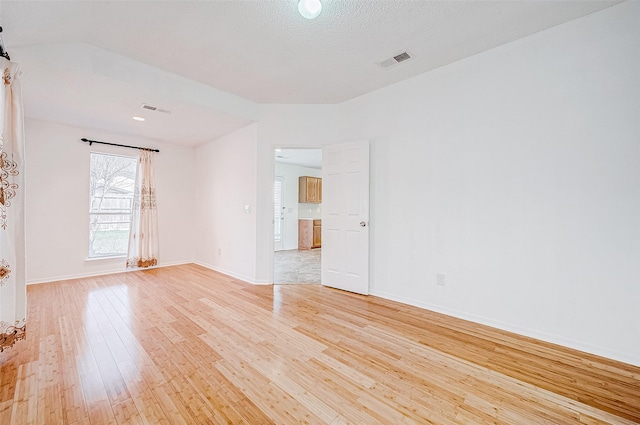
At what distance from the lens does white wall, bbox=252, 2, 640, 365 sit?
6.82 ft

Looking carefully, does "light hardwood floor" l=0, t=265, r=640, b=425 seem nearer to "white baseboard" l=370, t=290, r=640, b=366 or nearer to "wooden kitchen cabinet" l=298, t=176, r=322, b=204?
"white baseboard" l=370, t=290, r=640, b=366

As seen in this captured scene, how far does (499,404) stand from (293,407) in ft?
4.07

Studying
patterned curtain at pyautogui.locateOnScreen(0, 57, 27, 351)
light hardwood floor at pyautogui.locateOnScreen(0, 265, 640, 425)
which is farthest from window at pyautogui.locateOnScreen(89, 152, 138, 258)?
patterned curtain at pyautogui.locateOnScreen(0, 57, 27, 351)

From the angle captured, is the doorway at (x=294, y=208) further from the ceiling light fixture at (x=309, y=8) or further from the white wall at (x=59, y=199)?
the ceiling light fixture at (x=309, y=8)

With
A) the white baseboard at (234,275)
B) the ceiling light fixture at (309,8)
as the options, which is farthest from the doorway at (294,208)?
the ceiling light fixture at (309,8)

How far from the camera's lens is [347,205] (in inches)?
147

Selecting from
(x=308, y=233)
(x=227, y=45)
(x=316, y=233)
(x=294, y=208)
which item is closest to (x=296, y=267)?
(x=308, y=233)

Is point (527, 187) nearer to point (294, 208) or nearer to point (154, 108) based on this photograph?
point (154, 108)

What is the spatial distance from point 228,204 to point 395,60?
3484mm

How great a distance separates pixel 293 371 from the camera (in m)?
1.87

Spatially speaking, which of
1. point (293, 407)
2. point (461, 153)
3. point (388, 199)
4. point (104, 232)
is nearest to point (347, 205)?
point (388, 199)

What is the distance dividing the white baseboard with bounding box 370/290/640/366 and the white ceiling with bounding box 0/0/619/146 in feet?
9.03

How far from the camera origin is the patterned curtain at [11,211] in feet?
6.31

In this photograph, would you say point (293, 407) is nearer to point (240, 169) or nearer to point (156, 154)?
point (240, 169)
